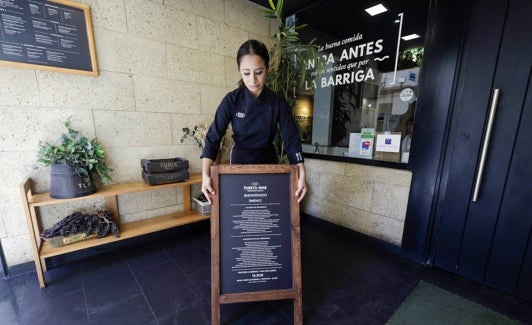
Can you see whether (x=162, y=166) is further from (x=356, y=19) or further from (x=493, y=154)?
(x=493, y=154)

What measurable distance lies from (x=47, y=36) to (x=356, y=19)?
2.70 m

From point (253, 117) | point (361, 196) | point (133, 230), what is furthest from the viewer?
point (361, 196)

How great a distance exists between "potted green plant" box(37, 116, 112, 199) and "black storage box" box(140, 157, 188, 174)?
336mm

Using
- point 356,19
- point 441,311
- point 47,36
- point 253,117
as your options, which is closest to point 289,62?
point 356,19

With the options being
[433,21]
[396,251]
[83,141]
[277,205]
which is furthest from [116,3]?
[396,251]

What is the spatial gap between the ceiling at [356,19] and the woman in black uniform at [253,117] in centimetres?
143

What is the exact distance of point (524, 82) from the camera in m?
1.46

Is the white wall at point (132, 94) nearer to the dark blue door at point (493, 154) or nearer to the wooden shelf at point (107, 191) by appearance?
the wooden shelf at point (107, 191)

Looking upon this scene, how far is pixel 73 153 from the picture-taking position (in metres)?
1.69

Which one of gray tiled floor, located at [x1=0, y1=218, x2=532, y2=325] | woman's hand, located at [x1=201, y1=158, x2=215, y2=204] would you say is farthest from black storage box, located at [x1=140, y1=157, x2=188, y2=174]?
woman's hand, located at [x1=201, y1=158, x2=215, y2=204]

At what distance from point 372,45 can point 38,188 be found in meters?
3.22

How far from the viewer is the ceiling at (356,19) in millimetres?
1889

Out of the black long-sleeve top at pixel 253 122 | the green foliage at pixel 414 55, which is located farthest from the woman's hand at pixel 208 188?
the green foliage at pixel 414 55

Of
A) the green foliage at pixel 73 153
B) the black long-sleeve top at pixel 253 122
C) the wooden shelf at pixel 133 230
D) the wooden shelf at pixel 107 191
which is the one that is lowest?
the wooden shelf at pixel 133 230
